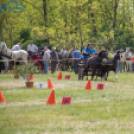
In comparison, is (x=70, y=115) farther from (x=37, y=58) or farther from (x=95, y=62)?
(x=37, y=58)

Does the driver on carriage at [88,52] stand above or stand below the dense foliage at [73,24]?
below

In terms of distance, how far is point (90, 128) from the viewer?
6773 millimetres

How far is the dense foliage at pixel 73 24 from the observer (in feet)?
117

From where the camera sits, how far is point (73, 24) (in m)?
36.1

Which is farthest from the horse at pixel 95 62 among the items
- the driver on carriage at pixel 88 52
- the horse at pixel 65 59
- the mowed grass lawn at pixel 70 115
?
the horse at pixel 65 59

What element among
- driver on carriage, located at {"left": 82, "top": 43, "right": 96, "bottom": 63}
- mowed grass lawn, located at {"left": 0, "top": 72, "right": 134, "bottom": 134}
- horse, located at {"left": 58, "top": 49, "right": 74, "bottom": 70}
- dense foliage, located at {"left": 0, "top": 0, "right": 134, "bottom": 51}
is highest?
dense foliage, located at {"left": 0, "top": 0, "right": 134, "bottom": 51}

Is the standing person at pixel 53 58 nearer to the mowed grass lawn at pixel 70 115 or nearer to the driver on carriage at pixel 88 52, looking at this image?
the driver on carriage at pixel 88 52

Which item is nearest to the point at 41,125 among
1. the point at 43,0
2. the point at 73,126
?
the point at 73,126

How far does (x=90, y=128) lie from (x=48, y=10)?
3728 centimetres

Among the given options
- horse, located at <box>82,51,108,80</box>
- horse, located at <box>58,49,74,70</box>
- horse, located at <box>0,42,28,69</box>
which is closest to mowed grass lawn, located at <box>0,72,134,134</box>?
horse, located at <box>82,51,108,80</box>

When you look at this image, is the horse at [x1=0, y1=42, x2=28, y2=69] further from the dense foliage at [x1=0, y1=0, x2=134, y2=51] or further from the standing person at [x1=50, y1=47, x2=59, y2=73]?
the dense foliage at [x1=0, y1=0, x2=134, y2=51]

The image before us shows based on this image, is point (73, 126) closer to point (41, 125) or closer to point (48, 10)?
point (41, 125)

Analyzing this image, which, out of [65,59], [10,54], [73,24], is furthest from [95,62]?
[73,24]

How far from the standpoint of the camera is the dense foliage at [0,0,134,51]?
35562 mm
